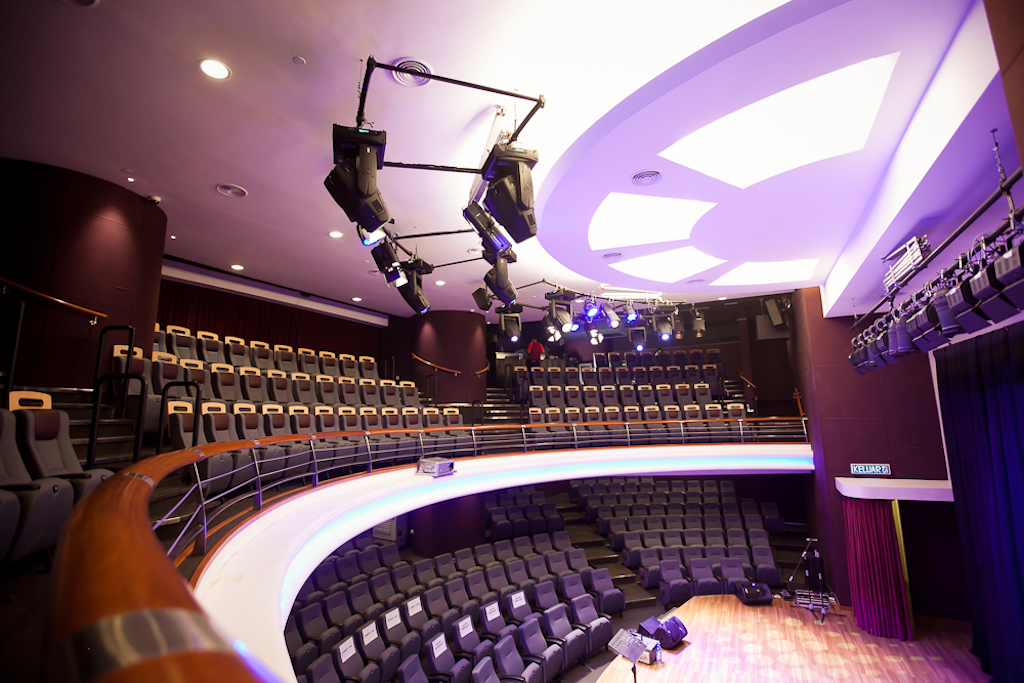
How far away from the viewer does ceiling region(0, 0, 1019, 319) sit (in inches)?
121

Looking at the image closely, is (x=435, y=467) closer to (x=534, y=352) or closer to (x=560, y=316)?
(x=560, y=316)

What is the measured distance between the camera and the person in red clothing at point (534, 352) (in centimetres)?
1464

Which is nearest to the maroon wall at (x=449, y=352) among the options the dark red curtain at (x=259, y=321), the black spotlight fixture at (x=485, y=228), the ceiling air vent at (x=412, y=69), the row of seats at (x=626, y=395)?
the row of seats at (x=626, y=395)

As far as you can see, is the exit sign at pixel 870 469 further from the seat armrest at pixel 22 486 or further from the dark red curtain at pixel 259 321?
the dark red curtain at pixel 259 321

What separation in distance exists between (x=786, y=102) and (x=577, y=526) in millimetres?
9815

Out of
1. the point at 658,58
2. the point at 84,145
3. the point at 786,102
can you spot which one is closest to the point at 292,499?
the point at 84,145

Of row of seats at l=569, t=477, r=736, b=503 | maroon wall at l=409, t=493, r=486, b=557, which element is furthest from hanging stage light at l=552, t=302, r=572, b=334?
row of seats at l=569, t=477, r=736, b=503

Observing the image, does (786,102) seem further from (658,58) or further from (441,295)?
(441,295)

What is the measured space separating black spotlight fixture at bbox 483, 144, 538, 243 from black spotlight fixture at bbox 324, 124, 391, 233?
2.75 ft

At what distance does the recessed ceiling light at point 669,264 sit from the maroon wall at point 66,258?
6.50 m

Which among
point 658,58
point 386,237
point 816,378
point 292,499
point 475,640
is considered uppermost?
point 658,58

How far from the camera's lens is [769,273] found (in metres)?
7.91

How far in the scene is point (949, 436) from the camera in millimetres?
6992

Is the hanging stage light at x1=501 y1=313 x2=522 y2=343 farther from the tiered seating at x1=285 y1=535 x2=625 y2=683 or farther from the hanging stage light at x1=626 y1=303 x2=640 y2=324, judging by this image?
the tiered seating at x1=285 y1=535 x2=625 y2=683
